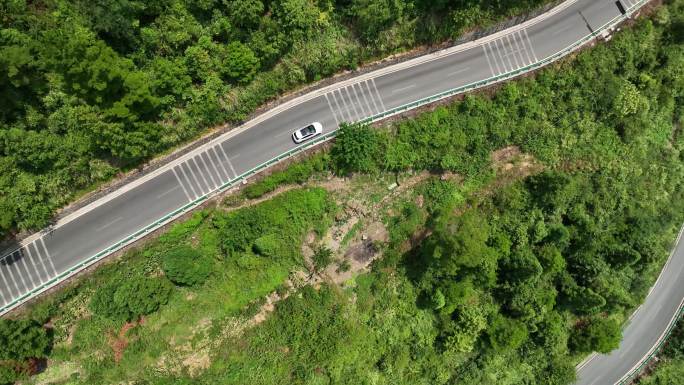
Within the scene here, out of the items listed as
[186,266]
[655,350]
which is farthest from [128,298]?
[655,350]

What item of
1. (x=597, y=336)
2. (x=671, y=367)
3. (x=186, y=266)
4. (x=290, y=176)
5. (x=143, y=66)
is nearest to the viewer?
(x=143, y=66)

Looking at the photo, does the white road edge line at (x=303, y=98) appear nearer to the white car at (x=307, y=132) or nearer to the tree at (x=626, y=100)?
the white car at (x=307, y=132)

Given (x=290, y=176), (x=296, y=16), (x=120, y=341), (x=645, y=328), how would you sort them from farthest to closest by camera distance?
(x=645, y=328) < (x=290, y=176) < (x=296, y=16) < (x=120, y=341)

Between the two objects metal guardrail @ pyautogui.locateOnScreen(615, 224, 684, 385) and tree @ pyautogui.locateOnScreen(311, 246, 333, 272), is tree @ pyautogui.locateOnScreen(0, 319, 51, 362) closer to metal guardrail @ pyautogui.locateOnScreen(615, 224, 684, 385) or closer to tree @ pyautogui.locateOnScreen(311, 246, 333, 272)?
tree @ pyautogui.locateOnScreen(311, 246, 333, 272)

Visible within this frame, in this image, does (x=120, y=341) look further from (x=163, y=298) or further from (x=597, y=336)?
(x=597, y=336)

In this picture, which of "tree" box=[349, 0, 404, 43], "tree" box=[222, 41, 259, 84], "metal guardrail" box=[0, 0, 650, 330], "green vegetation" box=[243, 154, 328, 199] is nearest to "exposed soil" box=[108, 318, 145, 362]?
"metal guardrail" box=[0, 0, 650, 330]

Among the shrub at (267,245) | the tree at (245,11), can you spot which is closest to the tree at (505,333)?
the shrub at (267,245)
